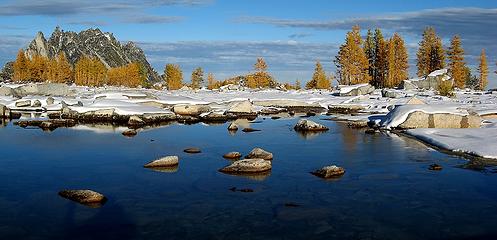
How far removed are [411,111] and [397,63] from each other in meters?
61.5

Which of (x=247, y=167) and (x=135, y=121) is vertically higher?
(x=135, y=121)

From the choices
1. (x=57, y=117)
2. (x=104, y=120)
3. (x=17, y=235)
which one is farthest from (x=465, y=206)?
(x=57, y=117)

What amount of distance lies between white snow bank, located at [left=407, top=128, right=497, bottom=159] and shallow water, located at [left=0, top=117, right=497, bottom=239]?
Answer: 93 cm

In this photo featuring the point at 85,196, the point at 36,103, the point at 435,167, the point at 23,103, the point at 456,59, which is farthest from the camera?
the point at 456,59

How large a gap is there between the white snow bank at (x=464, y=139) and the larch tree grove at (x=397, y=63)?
59309 millimetres

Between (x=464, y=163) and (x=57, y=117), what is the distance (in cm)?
2808

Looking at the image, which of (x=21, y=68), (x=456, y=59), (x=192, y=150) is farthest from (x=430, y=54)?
(x=21, y=68)

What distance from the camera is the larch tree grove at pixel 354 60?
77.9 metres

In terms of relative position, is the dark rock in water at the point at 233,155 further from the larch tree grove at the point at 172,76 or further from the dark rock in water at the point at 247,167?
the larch tree grove at the point at 172,76

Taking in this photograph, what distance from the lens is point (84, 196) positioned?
11047 millimetres

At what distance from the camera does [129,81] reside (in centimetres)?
11862

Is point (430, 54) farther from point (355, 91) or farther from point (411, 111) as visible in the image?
point (411, 111)

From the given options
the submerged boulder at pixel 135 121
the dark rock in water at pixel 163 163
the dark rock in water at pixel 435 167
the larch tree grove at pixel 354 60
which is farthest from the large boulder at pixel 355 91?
the dark rock in water at pixel 163 163

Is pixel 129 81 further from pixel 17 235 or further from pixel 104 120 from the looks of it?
pixel 17 235
